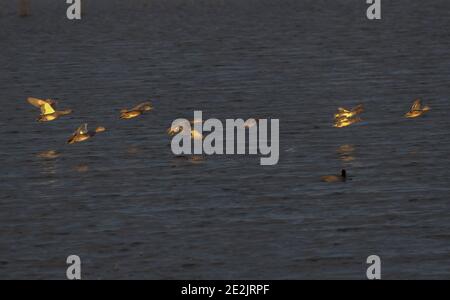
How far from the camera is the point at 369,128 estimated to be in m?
38.7

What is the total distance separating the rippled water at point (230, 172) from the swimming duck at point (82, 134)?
28 cm

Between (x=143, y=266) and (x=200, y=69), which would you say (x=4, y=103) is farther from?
(x=143, y=266)

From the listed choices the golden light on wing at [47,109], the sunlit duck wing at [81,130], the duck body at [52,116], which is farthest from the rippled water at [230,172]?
the golden light on wing at [47,109]

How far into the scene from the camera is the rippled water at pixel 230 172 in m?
25.1

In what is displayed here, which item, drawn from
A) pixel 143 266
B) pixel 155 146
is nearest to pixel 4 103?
pixel 155 146

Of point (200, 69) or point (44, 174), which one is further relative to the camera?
point (200, 69)

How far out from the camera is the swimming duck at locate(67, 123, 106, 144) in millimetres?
36594

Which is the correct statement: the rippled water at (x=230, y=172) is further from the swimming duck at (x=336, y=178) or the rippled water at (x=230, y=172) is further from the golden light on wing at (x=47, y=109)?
the golden light on wing at (x=47, y=109)

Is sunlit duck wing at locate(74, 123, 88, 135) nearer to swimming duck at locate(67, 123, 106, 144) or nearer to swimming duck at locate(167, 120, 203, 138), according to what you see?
swimming duck at locate(67, 123, 106, 144)

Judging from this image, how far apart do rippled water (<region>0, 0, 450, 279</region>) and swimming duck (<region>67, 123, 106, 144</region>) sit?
276 millimetres

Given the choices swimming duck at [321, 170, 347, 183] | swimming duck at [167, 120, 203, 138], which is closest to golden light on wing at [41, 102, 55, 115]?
swimming duck at [167, 120, 203, 138]

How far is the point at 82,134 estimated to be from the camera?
36.9 metres

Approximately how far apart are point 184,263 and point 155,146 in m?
12.2

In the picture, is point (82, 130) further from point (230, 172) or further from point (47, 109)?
point (230, 172)
